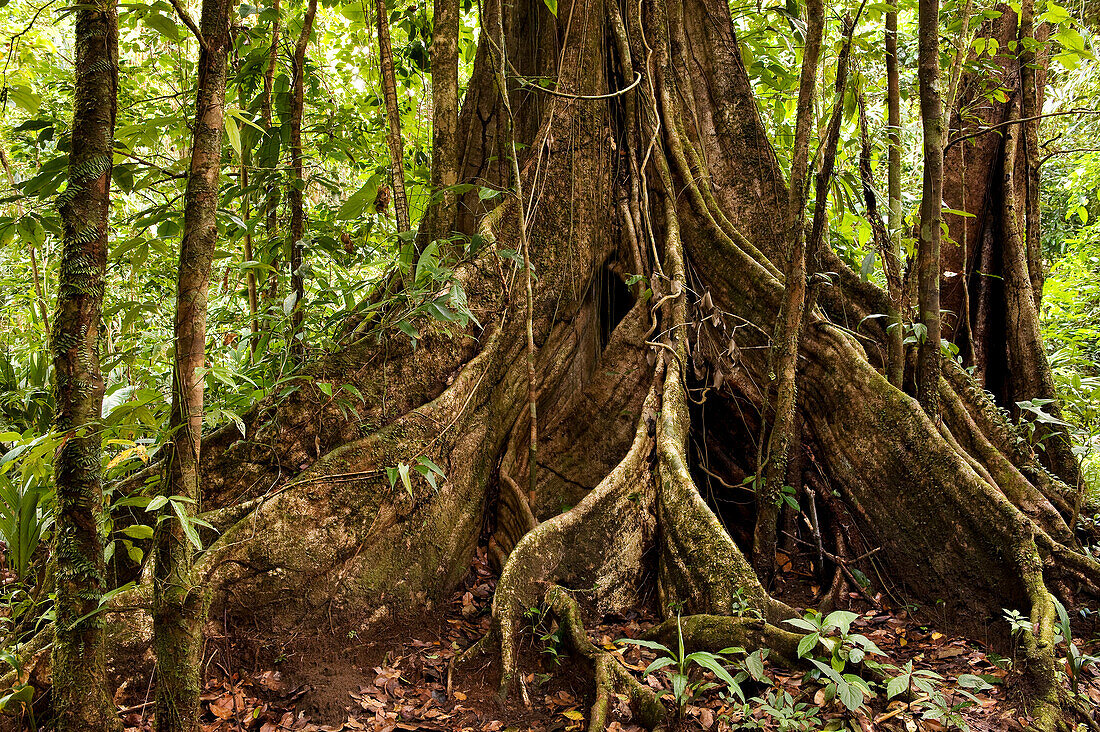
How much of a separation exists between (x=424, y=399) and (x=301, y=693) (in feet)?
4.35

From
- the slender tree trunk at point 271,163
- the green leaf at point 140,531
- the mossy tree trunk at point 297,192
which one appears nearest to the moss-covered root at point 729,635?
the green leaf at point 140,531

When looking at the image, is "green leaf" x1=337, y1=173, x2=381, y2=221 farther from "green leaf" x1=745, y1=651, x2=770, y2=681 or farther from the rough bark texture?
"green leaf" x1=745, y1=651, x2=770, y2=681

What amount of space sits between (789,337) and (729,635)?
122 centimetres

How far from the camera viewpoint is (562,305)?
3801mm

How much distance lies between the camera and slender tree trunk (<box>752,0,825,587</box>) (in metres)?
2.71

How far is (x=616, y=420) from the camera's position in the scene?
3676 millimetres

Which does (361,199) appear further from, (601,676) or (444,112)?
(601,676)

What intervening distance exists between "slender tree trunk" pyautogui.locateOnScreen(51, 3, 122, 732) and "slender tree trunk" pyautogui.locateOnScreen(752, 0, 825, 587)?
7.81 feet

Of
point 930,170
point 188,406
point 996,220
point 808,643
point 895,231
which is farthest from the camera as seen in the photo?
point 996,220

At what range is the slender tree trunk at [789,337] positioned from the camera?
107 inches

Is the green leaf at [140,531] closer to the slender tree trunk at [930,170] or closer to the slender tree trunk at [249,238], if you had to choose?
the slender tree trunk at [249,238]

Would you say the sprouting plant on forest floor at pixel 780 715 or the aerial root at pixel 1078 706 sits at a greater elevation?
the sprouting plant on forest floor at pixel 780 715

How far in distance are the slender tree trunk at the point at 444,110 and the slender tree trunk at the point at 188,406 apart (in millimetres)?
1762

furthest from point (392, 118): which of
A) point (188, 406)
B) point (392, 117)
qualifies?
point (188, 406)
